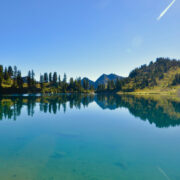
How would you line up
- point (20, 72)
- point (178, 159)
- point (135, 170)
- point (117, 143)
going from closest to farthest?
point (135, 170) → point (178, 159) → point (117, 143) → point (20, 72)

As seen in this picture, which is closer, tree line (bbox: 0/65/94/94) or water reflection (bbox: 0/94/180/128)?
water reflection (bbox: 0/94/180/128)

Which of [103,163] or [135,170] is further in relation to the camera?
[103,163]

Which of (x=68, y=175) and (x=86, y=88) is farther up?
(x=86, y=88)

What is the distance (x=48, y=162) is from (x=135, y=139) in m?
10.9

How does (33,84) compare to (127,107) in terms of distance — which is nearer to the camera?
(127,107)

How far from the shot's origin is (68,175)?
319 inches

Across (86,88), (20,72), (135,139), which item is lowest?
(135,139)

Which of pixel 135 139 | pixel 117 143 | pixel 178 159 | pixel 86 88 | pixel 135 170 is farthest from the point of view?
pixel 86 88

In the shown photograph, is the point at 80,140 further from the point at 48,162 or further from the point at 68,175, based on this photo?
the point at 68,175

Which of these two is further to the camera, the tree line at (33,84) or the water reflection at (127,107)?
the tree line at (33,84)

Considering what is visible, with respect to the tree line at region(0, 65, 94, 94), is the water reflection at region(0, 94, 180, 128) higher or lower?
lower

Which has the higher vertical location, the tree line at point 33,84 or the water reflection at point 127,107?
the tree line at point 33,84

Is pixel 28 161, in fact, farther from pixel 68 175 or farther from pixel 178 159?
pixel 178 159

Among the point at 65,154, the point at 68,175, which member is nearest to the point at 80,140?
the point at 65,154
